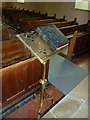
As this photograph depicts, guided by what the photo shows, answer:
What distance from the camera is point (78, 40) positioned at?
308cm

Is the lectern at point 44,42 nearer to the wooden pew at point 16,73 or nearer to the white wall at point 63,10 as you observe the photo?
the wooden pew at point 16,73

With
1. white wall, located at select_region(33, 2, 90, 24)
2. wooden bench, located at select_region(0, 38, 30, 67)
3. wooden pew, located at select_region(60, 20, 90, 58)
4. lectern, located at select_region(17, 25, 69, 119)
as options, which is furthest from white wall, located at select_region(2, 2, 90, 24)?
lectern, located at select_region(17, 25, 69, 119)

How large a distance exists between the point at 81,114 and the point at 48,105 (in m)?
0.64

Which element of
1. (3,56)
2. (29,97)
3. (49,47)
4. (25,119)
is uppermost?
(49,47)

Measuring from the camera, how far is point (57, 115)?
5.11 ft

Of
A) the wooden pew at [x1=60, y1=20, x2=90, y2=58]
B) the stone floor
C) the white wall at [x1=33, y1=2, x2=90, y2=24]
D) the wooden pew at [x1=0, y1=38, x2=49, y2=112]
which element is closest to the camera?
the stone floor

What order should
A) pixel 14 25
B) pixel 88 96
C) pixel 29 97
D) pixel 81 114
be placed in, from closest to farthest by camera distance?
pixel 81 114 < pixel 88 96 < pixel 29 97 < pixel 14 25

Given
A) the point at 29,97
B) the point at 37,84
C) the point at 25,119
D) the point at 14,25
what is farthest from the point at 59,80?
the point at 14,25

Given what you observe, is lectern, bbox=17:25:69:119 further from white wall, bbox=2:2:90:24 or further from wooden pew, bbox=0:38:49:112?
white wall, bbox=2:2:90:24

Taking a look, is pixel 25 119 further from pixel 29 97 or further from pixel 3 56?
pixel 3 56

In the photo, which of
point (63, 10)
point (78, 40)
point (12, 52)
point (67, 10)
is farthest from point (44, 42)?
point (63, 10)

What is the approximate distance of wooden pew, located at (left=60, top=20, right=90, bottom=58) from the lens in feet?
9.77

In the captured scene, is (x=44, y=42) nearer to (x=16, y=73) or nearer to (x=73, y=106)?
(x=16, y=73)

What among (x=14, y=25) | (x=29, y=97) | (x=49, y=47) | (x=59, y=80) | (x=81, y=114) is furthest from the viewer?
(x=14, y=25)
